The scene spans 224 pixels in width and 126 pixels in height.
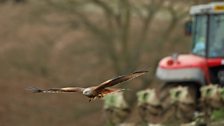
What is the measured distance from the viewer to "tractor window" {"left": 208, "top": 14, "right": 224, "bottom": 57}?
12226 millimetres

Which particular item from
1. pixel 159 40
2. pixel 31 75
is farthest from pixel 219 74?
pixel 31 75

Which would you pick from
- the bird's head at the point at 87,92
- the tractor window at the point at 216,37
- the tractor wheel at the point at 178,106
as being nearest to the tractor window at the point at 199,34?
the tractor window at the point at 216,37

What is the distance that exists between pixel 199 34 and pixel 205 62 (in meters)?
1.16

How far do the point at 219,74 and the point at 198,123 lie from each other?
209 centimetres

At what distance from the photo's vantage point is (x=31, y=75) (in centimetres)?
2720

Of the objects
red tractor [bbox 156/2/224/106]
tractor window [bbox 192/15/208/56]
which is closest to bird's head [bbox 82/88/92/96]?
red tractor [bbox 156/2/224/106]

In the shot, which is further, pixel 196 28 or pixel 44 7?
pixel 44 7

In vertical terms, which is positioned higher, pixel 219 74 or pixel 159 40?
pixel 219 74

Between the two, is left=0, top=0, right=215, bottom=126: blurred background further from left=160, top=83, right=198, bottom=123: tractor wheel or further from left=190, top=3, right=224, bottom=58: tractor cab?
left=160, top=83, right=198, bottom=123: tractor wheel

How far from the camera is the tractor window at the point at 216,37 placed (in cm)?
1223

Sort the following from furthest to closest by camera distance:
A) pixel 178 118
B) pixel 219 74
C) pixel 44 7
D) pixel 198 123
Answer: pixel 44 7 < pixel 219 74 < pixel 178 118 < pixel 198 123

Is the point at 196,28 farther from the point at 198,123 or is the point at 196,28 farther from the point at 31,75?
the point at 31,75

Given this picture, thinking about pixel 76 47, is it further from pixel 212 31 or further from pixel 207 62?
pixel 207 62

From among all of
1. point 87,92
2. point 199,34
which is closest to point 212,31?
point 199,34
